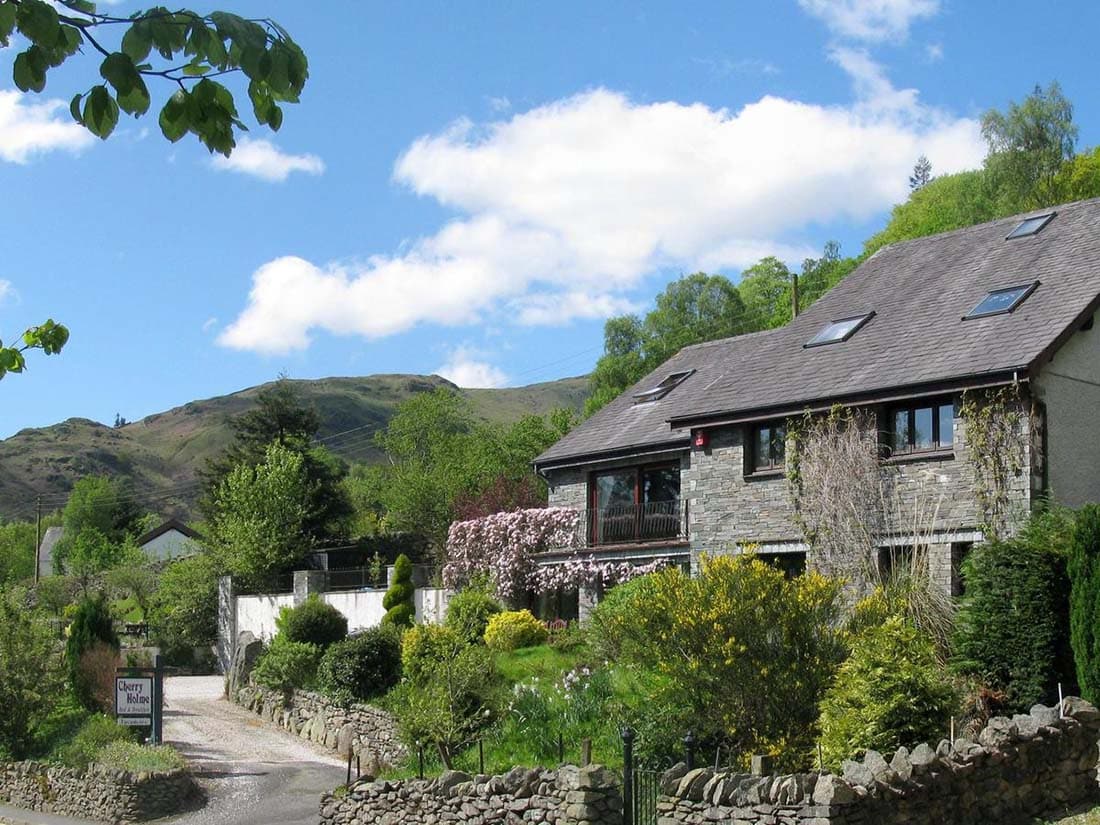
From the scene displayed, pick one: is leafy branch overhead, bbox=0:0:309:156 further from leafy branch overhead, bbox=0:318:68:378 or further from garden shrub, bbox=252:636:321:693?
garden shrub, bbox=252:636:321:693

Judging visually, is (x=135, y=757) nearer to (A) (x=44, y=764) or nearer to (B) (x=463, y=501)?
(A) (x=44, y=764)

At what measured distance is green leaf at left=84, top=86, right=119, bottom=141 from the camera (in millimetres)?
4461

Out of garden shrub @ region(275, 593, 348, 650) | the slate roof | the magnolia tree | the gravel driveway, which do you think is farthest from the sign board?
the slate roof

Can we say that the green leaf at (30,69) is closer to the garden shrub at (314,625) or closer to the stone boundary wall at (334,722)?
the stone boundary wall at (334,722)

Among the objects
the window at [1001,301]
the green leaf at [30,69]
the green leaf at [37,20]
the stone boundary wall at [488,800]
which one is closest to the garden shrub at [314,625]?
the stone boundary wall at [488,800]

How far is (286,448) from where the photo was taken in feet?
163

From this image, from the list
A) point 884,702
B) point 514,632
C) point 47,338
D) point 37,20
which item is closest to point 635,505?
point 514,632

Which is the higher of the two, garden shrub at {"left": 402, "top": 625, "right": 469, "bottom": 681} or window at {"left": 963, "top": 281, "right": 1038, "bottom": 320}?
window at {"left": 963, "top": 281, "right": 1038, "bottom": 320}

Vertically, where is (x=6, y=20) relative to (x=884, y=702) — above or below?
above

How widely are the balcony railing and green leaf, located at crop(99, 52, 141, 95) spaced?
23.8m

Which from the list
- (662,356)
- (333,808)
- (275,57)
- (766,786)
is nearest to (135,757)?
(333,808)

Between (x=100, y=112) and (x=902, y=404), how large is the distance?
19.6 meters

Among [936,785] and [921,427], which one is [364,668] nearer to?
[921,427]

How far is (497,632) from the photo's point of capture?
27.3 m
